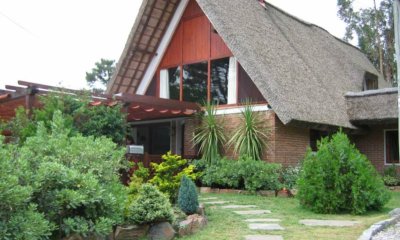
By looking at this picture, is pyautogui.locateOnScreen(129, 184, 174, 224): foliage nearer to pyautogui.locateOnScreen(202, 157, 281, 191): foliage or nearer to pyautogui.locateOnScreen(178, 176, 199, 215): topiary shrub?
pyautogui.locateOnScreen(178, 176, 199, 215): topiary shrub

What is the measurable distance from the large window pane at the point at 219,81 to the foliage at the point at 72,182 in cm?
914

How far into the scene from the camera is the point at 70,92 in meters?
10.4

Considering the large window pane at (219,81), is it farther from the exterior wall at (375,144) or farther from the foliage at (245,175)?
the exterior wall at (375,144)

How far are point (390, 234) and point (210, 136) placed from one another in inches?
305

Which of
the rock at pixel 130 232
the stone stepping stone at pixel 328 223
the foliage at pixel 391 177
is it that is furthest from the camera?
the foliage at pixel 391 177

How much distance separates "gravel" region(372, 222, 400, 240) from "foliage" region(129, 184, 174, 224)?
2906 mm

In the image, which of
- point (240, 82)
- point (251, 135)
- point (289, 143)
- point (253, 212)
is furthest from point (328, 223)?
point (240, 82)

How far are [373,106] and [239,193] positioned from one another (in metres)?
6.41

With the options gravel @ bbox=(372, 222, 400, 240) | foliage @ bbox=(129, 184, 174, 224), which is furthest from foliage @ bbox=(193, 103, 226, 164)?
foliage @ bbox=(129, 184, 174, 224)

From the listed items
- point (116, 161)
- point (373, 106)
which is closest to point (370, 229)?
point (116, 161)

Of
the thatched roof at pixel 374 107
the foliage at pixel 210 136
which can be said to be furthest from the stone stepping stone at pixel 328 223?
the thatched roof at pixel 374 107

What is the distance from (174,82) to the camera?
16.7 metres

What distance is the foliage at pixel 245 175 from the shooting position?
12.1 m

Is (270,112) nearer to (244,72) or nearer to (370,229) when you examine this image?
(244,72)
